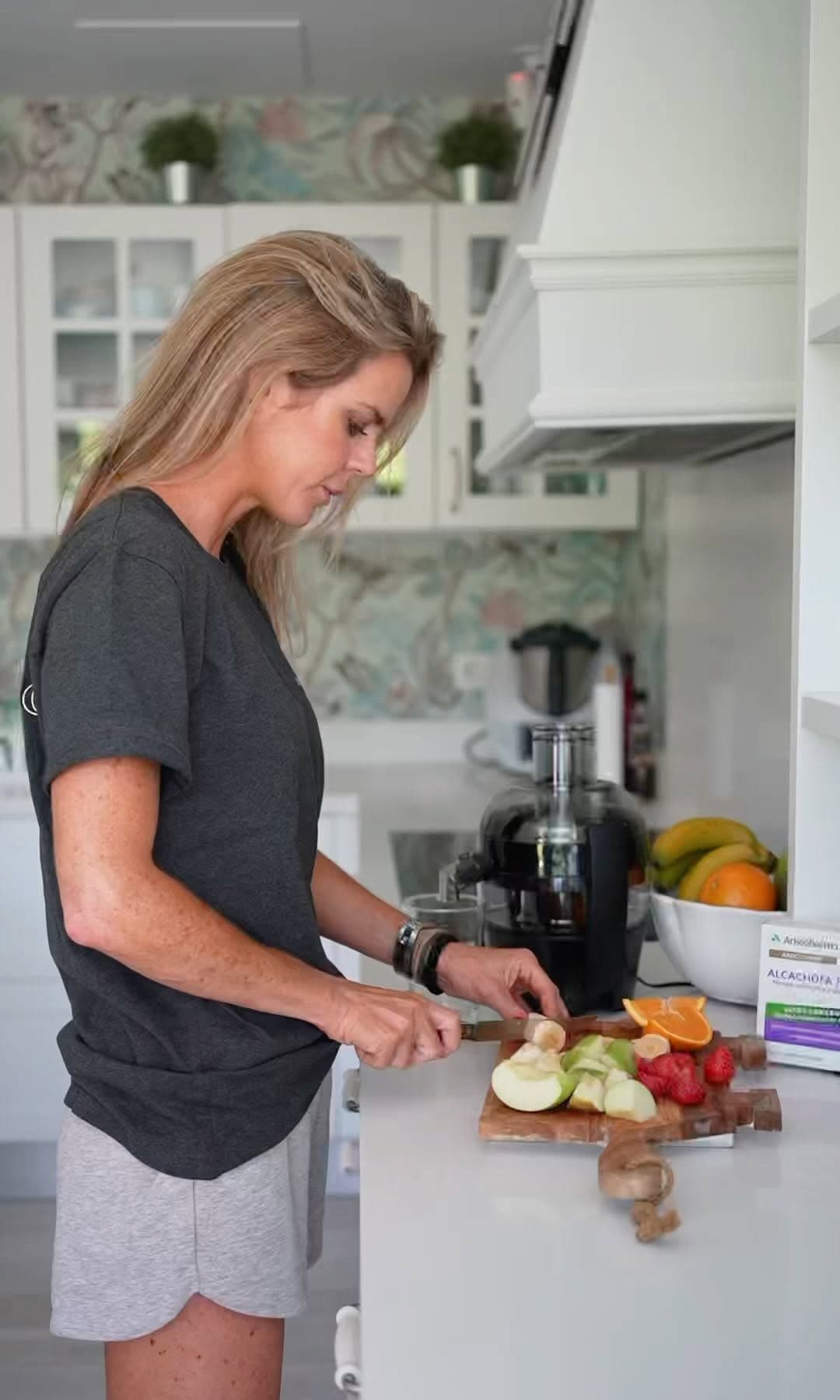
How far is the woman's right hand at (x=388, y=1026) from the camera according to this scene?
1.17m

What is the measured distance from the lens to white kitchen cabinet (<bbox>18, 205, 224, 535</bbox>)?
134 inches

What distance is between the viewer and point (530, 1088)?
1216 millimetres

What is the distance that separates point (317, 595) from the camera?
3879mm

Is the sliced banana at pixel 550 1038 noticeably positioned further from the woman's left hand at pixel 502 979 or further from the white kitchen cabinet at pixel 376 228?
the white kitchen cabinet at pixel 376 228

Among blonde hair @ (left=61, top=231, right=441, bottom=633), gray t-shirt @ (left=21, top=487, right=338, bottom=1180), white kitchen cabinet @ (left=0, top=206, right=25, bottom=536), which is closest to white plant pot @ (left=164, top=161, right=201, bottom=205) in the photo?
white kitchen cabinet @ (left=0, top=206, right=25, bottom=536)

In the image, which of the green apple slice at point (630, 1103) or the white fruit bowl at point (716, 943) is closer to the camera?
the green apple slice at point (630, 1103)

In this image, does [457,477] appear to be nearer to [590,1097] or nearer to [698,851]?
[698,851]

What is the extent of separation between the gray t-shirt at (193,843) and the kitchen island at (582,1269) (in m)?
0.12

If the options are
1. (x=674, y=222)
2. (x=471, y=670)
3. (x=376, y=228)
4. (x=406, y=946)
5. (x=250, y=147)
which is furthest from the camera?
(x=471, y=670)

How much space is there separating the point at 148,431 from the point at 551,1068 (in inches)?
23.6

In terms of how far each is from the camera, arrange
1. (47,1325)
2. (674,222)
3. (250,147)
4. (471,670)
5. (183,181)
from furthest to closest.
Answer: (471,670) → (250,147) → (183,181) → (47,1325) → (674,222)

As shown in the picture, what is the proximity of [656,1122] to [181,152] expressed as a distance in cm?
290

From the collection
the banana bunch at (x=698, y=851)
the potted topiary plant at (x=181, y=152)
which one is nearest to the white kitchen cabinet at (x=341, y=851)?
the banana bunch at (x=698, y=851)

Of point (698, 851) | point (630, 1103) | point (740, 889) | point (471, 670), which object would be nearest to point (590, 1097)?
point (630, 1103)
